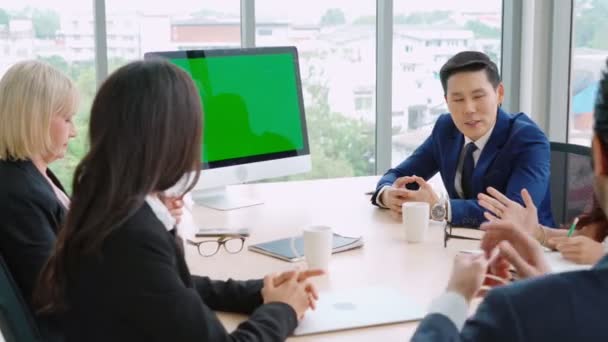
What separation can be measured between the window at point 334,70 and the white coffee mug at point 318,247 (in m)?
2.27

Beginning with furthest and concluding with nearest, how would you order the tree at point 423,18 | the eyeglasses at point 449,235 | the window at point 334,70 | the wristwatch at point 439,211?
the tree at point 423,18 → the window at point 334,70 → the wristwatch at point 439,211 → the eyeglasses at point 449,235

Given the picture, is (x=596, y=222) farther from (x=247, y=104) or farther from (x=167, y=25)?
(x=167, y=25)

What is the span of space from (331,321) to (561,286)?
0.65m

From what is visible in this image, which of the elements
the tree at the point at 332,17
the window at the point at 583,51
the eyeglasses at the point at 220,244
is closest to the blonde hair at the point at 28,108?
the eyeglasses at the point at 220,244

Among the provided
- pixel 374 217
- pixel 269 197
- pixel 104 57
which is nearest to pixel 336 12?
pixel 104 57

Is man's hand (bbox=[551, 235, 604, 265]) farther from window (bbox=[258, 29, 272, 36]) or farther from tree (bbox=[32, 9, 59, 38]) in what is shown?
tree (bbox=[32, 9, 59, 38])

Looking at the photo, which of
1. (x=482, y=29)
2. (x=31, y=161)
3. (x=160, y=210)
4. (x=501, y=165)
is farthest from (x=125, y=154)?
(x=482, y=29)

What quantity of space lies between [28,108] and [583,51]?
3.16m

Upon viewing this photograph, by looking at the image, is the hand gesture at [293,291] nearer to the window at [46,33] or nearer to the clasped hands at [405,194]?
the clasped hands at [405,194]

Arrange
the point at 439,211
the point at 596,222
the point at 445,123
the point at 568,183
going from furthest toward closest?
the point at 445,123, the point at 568,183, the point at 439,211, the point at 596,222

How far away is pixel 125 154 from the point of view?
132 cm

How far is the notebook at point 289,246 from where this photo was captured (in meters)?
2.04

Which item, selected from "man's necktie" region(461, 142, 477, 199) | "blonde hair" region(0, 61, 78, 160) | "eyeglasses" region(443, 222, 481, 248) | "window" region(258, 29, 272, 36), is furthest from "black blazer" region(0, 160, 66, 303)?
"window" region(258, 29, 272, 36)

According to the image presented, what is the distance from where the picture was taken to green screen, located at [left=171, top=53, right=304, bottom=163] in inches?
102
